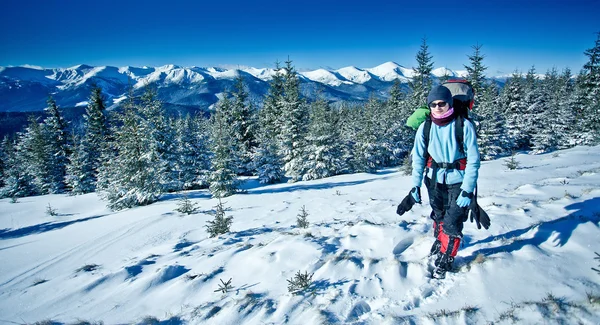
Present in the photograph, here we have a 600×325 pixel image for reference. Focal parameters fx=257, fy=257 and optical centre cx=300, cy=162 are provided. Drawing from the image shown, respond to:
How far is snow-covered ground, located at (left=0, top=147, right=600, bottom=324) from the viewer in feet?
8.88

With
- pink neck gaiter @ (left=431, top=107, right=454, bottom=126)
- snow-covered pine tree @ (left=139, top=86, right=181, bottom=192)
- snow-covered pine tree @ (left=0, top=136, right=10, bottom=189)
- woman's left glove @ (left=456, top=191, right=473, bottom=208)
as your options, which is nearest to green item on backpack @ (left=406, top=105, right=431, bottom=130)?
pink neck gaiter @ (left=431, top=107, right=454, bottom=126)

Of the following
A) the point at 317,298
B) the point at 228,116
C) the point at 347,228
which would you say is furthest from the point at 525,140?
the point at 317,298

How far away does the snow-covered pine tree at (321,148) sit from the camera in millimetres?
19688

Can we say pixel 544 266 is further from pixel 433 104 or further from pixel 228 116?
pixel 228 116

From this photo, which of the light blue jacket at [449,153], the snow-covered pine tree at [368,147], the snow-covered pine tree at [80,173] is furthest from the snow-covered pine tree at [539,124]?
the snow-covered pine tree at [80,173]

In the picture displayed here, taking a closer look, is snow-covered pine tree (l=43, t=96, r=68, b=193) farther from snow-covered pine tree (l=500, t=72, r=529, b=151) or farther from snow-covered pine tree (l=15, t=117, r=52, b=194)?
snow-covered pine tree (l=500, t=72, r=529, b=151)

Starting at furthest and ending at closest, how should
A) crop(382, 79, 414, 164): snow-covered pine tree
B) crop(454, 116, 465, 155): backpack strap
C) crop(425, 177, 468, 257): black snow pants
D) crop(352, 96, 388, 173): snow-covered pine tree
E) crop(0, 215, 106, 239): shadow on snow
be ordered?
crop(382, 79, 414, 164): snow-covered pine tree
crop(352, 96, 388, 173): snow-covered pine tree
crop(0, 215, 106, 239): shadow on snow
crop(425, 177, 468, 257): black snow pants
crop(454, 116, 465, 155): backpack strap

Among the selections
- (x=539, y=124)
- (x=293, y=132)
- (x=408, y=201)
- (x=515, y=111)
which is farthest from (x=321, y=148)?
(x=539, y=124)

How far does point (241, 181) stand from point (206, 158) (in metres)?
9.20

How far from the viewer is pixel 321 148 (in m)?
19.7

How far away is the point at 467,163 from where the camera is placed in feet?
10.0

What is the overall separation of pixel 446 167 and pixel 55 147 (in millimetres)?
37651

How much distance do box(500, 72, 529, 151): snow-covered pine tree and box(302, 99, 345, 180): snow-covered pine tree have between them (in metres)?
25.6

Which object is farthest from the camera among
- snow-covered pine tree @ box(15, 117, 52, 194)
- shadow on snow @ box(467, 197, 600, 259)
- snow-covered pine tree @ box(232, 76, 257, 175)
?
snow-covered pine tree @ box(232, 76, 257, 175)
